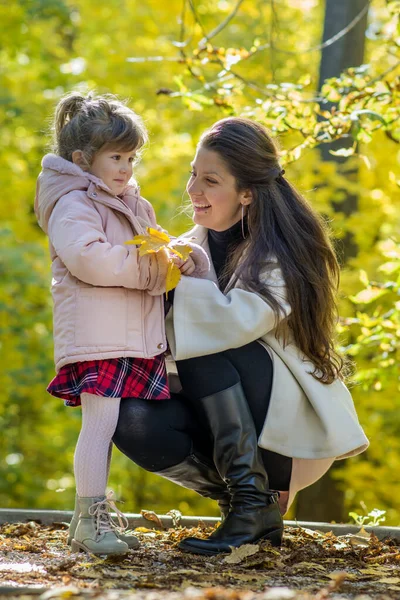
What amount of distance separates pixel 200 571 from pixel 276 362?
733 mm

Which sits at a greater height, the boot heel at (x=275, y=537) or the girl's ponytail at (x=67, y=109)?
the girl's ponytail at (x=67, y=109)

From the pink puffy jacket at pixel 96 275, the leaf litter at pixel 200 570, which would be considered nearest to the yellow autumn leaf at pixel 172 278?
the pink puffy jacket at pixel 96 275

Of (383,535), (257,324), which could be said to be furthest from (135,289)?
(383,535)

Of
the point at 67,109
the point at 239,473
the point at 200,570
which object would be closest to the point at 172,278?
the point at 239,473

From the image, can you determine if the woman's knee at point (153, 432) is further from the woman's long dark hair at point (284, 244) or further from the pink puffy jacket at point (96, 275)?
the woman's long dark hair at point (284, 244)

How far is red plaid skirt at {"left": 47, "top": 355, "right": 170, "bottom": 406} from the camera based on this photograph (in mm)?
2607

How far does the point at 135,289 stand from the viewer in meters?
2.70

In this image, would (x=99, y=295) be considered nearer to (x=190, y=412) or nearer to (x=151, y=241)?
(x=151, y=241)

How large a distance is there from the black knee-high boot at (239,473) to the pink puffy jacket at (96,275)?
0.89ft

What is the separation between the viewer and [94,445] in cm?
261

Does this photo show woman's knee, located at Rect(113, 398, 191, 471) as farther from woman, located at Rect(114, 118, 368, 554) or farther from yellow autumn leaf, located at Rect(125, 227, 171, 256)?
yellow autumn leaf, located at Rect(125, 227, 171, 256)

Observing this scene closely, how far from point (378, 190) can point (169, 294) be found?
4213mm

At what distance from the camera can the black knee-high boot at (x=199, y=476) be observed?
2.86 metres

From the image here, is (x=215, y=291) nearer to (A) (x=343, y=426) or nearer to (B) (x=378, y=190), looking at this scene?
(A) (x=343, y=426)
